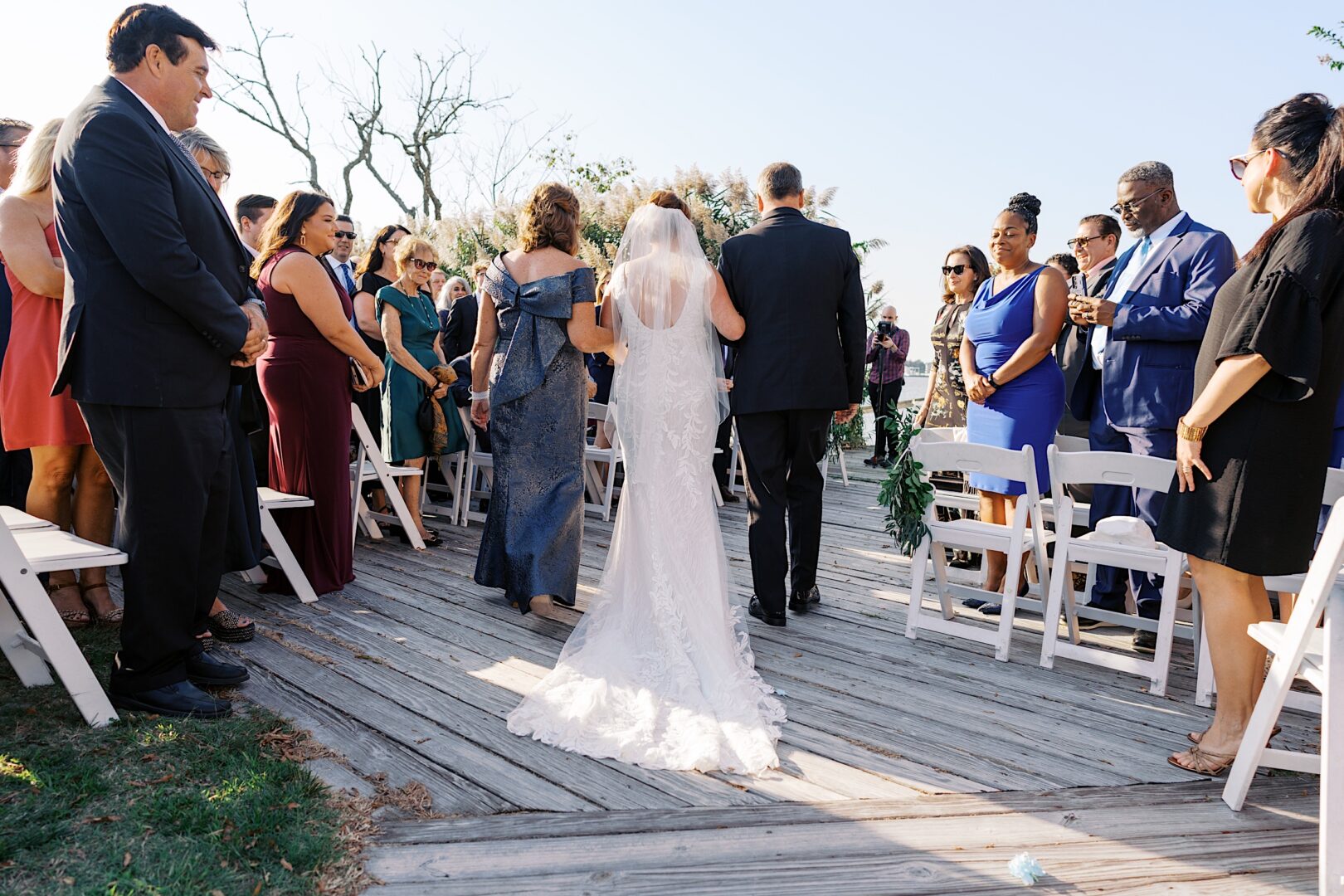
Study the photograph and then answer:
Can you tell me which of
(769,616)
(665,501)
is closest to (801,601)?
(769,616)

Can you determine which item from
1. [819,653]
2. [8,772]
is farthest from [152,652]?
[819,653]

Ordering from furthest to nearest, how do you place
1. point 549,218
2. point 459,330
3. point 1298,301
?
point 459,330
point 549,218
point 1298,301

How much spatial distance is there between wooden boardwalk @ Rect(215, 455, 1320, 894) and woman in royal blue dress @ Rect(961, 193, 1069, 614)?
86 cm

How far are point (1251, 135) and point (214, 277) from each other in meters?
3.18

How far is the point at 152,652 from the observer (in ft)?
8.95

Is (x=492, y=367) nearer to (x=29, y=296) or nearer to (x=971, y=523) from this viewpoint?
(x=29, y=296)

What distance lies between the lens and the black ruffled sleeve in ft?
7.64

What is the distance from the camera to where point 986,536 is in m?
3.78

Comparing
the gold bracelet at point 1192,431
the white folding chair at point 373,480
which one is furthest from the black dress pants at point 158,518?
the gold bracelet at point 1192,431

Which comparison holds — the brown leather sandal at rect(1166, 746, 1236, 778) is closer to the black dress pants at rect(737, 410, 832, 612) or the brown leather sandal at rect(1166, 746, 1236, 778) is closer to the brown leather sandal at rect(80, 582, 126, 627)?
the black dress pants at rect(737, 410, 832, 612)

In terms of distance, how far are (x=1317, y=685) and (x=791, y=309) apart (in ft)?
8.10

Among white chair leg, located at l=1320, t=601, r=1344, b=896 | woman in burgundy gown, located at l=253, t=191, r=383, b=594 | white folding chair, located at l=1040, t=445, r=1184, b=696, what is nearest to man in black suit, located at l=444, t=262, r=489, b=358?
woman in burgundy gown, located at l=253, t=191, r=383, b=594

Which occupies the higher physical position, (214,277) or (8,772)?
(214,277)

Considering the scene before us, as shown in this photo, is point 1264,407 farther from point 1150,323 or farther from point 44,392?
point 44,392
